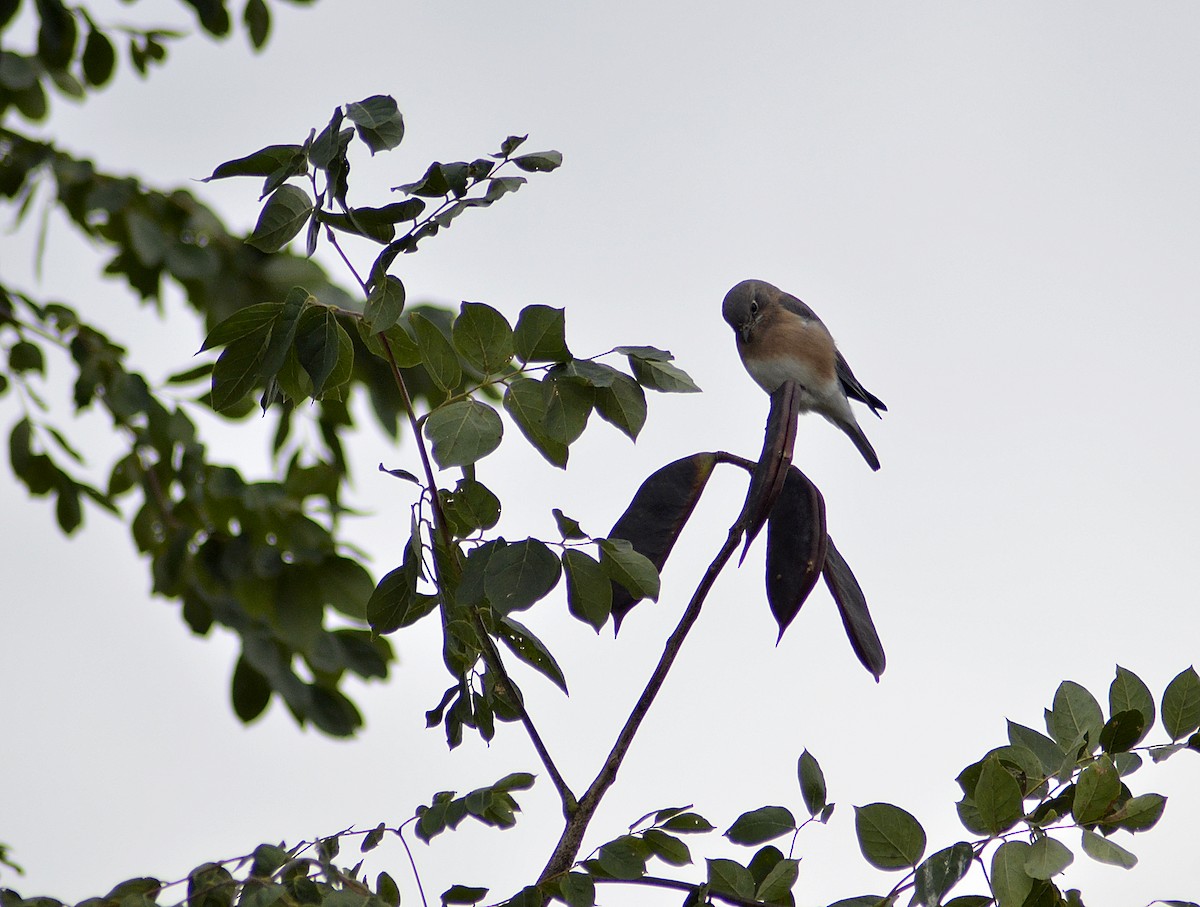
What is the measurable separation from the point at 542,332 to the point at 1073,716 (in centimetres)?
70

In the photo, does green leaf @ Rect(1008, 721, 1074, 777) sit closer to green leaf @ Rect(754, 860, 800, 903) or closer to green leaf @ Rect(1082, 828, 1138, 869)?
green leaf @ Rect(1082, 828, 1138, 869)

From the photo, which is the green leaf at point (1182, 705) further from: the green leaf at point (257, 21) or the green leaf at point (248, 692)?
the green leaf at point (257, 21)

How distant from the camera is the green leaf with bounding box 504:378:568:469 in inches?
46.7

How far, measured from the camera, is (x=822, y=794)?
1205mm

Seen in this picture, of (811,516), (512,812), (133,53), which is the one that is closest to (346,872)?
(512,812)

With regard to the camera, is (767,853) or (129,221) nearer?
(767,853)

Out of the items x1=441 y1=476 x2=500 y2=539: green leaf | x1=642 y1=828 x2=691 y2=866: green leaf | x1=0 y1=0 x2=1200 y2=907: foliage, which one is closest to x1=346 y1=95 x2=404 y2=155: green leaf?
x1=0 y1=0 x2=1200 y2=907: foliage

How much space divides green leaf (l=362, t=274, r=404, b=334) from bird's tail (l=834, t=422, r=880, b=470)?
2601mm

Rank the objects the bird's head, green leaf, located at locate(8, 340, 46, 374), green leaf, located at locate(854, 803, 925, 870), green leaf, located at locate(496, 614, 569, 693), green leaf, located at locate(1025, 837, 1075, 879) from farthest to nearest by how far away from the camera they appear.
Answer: the bird's head
green leaf, located at locate(8, 340, 46, 374)
green leaf, located at locate(496, 614, 569, 693)
green leaf, located at locate(854, 803, 925, 870)
green leaf, located at locate(1025, 837, 1075, 879)

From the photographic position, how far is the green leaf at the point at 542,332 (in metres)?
1.19

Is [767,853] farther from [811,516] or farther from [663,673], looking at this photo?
Answer: [811,516]

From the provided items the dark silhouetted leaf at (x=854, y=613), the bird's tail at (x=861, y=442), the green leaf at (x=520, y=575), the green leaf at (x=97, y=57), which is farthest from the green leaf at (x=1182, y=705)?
the green leaf at (x=97, y=57)

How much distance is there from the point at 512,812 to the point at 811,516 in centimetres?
49

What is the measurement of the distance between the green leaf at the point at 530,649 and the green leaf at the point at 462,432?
0.27 m
